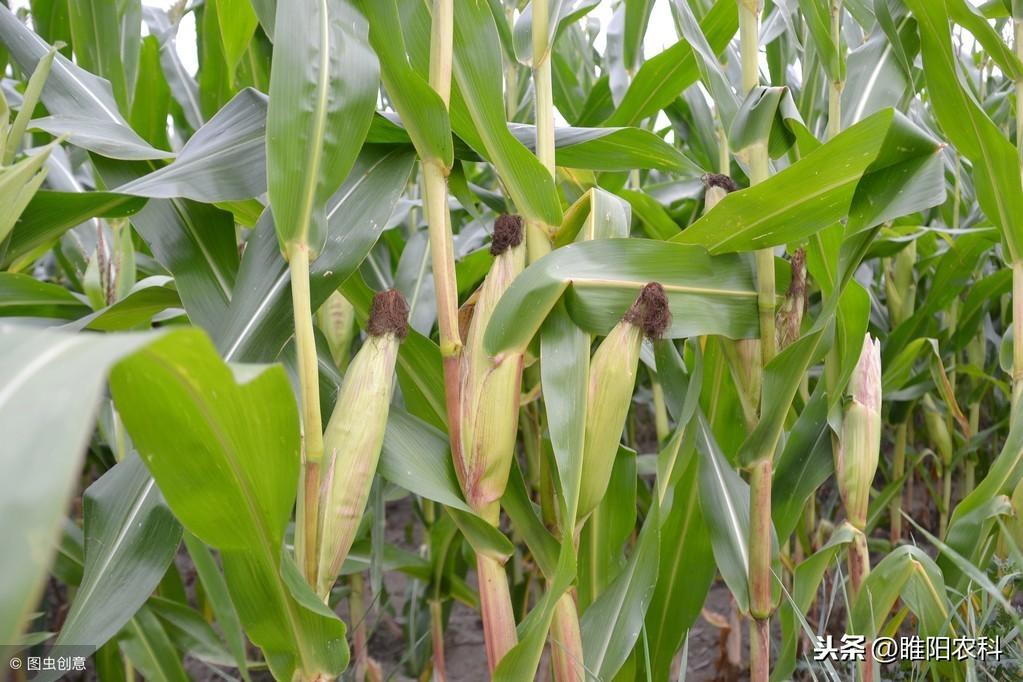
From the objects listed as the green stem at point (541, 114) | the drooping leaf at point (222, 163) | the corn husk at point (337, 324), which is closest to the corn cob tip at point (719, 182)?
the green stem at point (541, 114)

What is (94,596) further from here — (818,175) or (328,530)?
(818,175)

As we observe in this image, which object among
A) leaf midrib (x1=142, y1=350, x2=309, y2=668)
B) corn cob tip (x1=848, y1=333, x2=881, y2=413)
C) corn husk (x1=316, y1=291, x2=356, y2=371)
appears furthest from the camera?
corn husk (x1=316, y1=291, x2=356, y2=371)

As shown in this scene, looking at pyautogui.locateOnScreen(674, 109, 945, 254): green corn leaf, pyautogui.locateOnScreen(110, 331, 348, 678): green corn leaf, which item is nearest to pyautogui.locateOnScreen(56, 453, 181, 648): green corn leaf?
pyautogui.locateOnScreen(110, 331, 348, 678): green corn leaf

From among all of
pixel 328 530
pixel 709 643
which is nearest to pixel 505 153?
pixel 328 530

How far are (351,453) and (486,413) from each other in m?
0.15

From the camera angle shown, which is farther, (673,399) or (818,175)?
(673,399)

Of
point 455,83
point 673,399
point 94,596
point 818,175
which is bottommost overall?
point 94,596

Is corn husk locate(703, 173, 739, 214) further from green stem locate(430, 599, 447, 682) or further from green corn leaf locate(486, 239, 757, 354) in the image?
green stem locate(430, 599, 447, 682)

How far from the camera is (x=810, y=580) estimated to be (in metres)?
1.08

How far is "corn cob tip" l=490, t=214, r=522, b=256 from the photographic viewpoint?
A: 91cm

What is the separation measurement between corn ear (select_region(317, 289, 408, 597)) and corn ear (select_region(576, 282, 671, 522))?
0.23 meters

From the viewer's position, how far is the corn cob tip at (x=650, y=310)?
855 mm

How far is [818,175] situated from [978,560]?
0.69 meters
